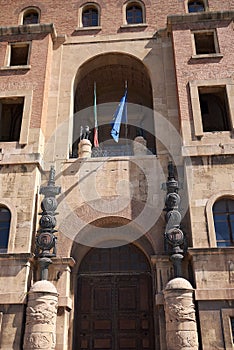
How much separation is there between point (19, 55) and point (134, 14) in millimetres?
6017

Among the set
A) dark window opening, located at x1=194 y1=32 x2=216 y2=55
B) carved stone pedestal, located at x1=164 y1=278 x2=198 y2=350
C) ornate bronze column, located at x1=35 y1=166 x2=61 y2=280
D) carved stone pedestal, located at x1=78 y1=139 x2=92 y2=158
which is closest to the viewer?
carved stone pedestal, located at x1=164 y1=278 x2=198 y2=350

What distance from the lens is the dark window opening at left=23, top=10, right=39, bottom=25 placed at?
20578mm

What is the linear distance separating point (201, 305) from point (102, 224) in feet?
15.5

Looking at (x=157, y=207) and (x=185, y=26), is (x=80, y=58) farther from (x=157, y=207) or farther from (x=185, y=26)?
(x=157, y=207)

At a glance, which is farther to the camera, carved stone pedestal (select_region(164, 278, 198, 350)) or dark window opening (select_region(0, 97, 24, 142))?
dark window opening (select_region(0, 97, 24, 142))

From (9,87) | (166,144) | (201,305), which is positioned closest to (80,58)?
(9,87)

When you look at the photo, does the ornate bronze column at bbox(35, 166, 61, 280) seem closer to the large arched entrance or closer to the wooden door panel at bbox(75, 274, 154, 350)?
the large arched entrance

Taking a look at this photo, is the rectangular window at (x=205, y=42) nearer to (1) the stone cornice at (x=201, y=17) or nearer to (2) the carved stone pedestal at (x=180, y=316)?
(1) the stone cornice at (x=201, y=17)

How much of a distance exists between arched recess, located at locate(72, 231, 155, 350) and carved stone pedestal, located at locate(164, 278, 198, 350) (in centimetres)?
218

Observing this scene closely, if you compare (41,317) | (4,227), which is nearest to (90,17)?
(4,227)

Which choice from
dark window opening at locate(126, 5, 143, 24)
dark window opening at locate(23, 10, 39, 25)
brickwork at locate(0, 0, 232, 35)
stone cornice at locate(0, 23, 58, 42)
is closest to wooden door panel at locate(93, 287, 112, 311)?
stone cornice at locate(0, 23, 58, 42)

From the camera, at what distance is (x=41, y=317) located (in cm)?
1221

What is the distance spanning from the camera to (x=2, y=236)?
14188 millimetres

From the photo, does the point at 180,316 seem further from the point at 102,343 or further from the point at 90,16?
the point at 90,16
